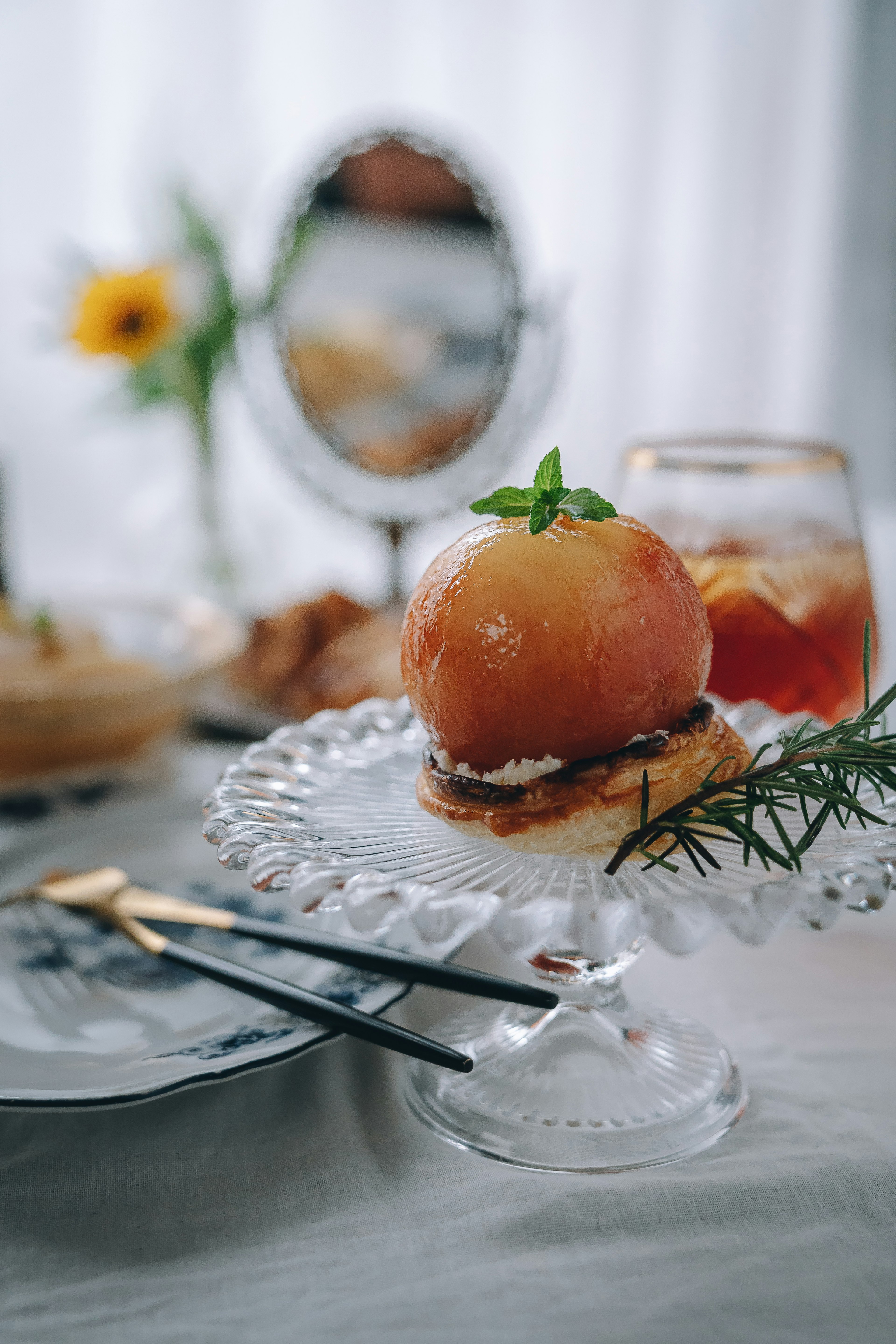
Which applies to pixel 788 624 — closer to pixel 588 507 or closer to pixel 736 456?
pixel 736 456

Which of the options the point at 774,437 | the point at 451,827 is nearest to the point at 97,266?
the point at 774,437

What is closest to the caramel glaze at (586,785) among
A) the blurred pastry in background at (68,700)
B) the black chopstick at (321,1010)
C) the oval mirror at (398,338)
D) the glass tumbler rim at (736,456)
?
the black chopstick at (321,1010)

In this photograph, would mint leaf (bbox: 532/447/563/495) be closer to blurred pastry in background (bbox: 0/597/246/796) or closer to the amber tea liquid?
the amber tea liquid

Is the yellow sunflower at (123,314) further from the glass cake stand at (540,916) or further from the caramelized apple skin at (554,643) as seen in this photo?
the caramelized apple skin at (554,643)

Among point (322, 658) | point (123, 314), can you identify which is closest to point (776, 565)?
point (322, 658)

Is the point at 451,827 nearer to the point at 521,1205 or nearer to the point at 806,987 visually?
the point at 521,1205

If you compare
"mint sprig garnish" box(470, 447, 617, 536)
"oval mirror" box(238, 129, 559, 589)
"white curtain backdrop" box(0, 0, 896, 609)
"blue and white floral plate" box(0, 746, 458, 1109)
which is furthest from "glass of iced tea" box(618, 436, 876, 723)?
"white curtain backdrop" box(0, 0, 896, 609)
